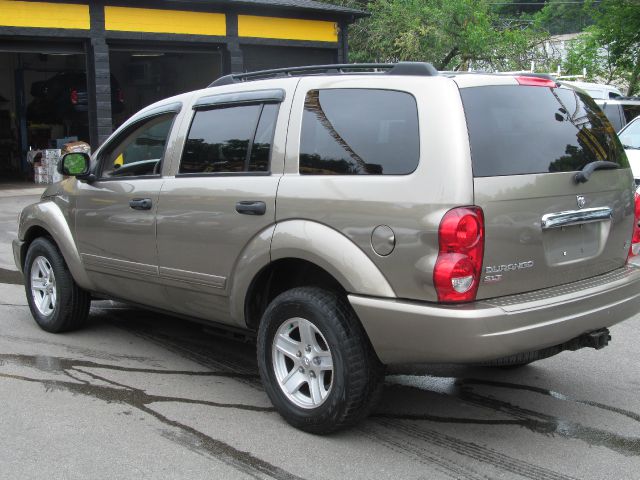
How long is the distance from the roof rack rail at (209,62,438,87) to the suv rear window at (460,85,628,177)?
0.29m

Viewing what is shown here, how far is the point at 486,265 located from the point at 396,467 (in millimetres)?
1069

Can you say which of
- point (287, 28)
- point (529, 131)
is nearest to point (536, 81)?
point (529, 131)

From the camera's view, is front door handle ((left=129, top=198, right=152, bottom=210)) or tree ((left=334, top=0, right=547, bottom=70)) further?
tree ((left=334, top=0, right=547, bottom=70))

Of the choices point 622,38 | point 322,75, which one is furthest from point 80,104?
point 322,75

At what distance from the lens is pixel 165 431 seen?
3.98 meters

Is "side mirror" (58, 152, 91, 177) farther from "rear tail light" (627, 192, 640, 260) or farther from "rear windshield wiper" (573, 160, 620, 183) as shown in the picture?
"rear tail light" (627, 192, 640, 260)

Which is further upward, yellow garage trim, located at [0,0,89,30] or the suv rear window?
yellow garage trim, located at [0,0,89,30]

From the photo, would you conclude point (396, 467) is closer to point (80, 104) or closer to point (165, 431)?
point (165, 431)

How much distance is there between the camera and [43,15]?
15.9 m

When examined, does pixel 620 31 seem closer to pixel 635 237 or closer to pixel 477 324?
pixel 635 237

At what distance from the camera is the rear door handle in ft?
13.5

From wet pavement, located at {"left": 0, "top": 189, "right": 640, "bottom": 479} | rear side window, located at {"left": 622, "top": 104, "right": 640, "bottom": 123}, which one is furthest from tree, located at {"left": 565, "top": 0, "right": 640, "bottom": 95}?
Result: wet pavement, located at {"left": 0, "top": 189, "right": 640, "bottom": 479}

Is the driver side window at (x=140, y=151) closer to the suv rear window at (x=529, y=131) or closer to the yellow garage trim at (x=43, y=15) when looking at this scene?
the suv rear window at (x=529, y=131)

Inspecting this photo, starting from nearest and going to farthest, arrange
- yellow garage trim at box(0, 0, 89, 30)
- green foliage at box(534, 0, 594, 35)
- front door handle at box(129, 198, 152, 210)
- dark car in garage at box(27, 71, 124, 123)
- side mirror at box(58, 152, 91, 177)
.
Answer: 1. front door handle at box(129, 198, 152, 210)
2. side mirror at box(58, 152, 91, 177)
3. yellow garage trim at box(0, 0, 89, 30)
4. dark car in garage at box(27, 71, 124, 123)
5. green foliage at box(534, 0, 594, 35)
